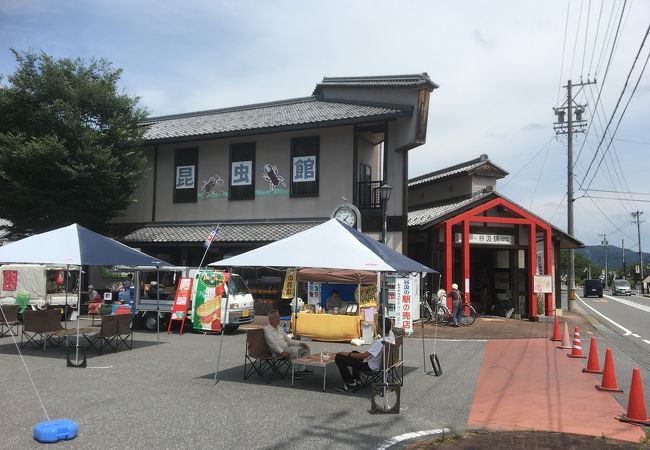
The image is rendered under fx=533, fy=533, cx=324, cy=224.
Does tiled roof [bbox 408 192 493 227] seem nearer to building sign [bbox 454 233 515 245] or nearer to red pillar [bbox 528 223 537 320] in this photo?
building sign [bbox 454 233 515 245]

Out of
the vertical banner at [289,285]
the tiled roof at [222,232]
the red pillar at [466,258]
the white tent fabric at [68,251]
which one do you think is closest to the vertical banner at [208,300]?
the white tent fabric at [68,251]

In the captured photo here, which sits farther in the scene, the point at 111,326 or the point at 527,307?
the point at 527,307

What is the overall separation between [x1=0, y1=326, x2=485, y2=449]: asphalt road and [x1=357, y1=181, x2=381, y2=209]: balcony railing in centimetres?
1049

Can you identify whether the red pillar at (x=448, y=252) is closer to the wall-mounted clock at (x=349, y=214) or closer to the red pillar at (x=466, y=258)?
the red pillar at (x=466, y=258)

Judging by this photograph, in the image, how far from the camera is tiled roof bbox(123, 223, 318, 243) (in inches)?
810

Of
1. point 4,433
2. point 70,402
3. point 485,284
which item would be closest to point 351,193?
point 485,284

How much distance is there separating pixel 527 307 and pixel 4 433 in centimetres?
1962

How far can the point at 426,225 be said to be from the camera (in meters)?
20.0

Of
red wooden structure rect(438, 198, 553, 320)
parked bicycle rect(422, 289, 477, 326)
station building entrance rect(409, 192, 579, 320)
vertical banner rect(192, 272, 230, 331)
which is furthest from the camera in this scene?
station building entrance rect(409, 192, 579, 320)

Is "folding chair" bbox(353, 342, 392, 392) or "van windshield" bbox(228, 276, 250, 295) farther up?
"van windshield" bbox(228, 276, 250, 295)

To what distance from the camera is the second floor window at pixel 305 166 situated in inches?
835

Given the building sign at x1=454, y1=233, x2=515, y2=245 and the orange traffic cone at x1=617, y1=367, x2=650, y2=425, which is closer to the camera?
the orange traffic cone at x1=617, y1=367, x2=650, y2=425

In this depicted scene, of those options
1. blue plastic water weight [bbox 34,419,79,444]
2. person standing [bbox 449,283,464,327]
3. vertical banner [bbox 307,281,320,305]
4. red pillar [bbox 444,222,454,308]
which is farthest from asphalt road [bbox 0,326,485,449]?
red pillar [bbox 444,222,454,308]

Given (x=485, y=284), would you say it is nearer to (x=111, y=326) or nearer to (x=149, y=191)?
(x=149, y=191)
